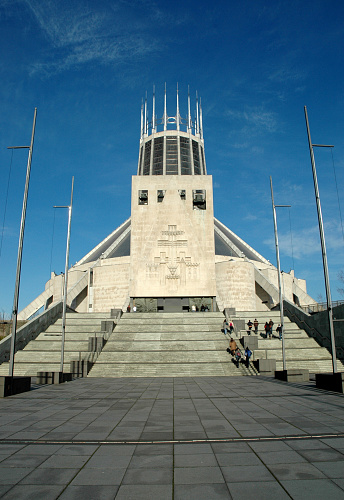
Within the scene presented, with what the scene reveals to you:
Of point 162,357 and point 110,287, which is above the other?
point 110,287

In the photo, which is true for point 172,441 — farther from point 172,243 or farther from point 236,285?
point 236,285

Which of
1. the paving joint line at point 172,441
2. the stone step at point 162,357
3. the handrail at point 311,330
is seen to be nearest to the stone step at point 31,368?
the stone step at point 162,357

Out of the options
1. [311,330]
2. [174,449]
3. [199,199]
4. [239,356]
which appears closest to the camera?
[174,449]

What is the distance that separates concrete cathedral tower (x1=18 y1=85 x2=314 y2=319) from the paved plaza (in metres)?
22.8

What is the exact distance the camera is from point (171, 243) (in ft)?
108

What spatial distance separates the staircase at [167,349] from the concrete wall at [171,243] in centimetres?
378

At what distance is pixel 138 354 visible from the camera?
20109 millimetres

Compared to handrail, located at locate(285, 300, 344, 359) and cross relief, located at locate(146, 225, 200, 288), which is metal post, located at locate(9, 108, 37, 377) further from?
cross relief, located at locate(146, 225, 200, 288)

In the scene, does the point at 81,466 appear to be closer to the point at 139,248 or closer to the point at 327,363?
the point at 327,363

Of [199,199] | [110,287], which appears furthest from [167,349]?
[110,287]

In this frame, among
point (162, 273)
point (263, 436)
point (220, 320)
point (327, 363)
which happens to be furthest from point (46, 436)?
point (162, 273)

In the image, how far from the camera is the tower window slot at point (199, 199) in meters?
34.0

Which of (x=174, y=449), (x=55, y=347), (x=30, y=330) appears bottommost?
(x=174, y=449)

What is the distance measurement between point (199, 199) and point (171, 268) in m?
6.95
